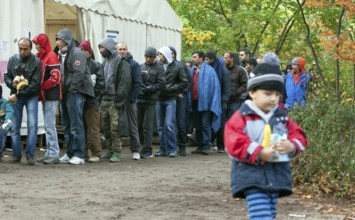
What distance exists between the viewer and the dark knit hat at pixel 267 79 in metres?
6.45

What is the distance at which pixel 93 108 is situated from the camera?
14.8m

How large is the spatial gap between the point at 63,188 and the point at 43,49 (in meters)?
3.39

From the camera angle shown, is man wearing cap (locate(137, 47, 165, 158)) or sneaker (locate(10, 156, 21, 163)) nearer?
sneaker (locate(10, 156, 21, 163))

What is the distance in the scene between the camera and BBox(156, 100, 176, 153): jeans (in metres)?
16.7

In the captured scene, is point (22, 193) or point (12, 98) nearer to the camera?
point (22, 193)

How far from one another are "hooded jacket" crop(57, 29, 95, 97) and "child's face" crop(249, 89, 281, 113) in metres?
7.85

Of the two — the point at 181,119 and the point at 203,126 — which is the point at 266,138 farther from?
the point at 203,126

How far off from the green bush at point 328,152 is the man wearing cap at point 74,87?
12.6 ft

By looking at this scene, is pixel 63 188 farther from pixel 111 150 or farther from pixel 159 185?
pixel 111 150

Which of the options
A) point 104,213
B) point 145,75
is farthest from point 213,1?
point 104,213

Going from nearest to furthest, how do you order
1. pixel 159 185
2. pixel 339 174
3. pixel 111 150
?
pixel 339 174, pixel 159 185, pixel 111 150

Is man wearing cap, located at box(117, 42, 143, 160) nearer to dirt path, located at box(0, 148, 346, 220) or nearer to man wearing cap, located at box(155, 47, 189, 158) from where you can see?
dirt path, located at box(0, 148, 346, 220)

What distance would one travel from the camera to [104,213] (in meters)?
9.33

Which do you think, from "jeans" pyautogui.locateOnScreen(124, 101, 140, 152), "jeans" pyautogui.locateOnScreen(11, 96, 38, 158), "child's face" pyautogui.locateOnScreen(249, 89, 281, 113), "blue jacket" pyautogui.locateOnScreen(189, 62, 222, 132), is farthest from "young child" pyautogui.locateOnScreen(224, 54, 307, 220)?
"blue jacket" pyautogui.locateOnScreen(189, 62, 222, 132)
